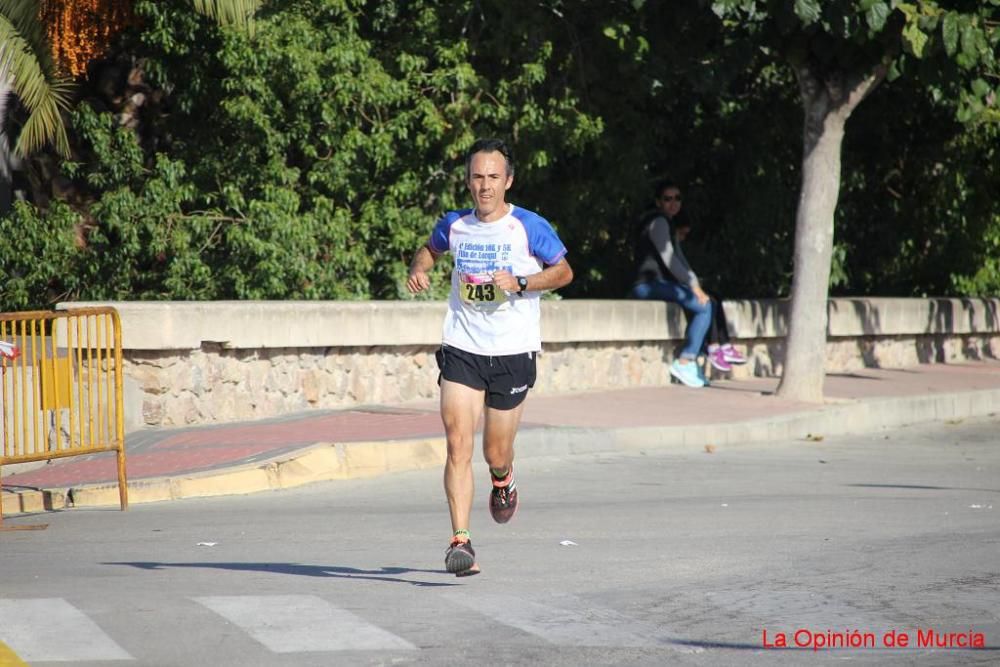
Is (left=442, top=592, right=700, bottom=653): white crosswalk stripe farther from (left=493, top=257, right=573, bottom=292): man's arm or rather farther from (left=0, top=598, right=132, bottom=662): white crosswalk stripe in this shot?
(left=0, top=598, right=132, bottom=662): white crosswalk stripe

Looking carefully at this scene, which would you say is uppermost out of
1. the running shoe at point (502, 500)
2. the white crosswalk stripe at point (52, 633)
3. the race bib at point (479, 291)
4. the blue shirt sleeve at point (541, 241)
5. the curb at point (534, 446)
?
the blue shirt sleeve at point (541, 241)

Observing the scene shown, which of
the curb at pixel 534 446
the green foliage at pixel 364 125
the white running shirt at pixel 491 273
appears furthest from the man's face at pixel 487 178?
the green foliage at pixel 364 125

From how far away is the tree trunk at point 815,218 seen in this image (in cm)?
1523

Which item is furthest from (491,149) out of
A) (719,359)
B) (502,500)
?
(719,359)

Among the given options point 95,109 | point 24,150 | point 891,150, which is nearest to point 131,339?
point 24,150

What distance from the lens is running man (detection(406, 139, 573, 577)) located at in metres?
7.37

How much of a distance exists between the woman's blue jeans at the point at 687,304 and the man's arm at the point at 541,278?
29.8ft

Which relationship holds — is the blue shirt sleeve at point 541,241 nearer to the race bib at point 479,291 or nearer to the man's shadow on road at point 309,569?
the race bib at point 479,291

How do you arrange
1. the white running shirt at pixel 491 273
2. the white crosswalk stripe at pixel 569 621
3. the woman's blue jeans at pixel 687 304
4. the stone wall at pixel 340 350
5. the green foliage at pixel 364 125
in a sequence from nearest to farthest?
the white crosswalk stripe at pixel 569 621 → the white running shirt at pixel 491 273 → the stone wall at pixel 340 350 → the green foliage at pixel 364 125 → the woman's blue jeans at pixel 687 304

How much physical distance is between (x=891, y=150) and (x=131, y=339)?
12009 mm

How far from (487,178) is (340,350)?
21.8ft

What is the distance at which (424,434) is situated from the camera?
12.1 metres

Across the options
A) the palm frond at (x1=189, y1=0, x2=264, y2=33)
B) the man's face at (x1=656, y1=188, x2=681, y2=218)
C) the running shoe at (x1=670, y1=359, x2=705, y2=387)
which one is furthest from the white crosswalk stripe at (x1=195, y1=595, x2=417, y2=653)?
the running shoe at (x1=670, y1=359, x2=705, y2=387)

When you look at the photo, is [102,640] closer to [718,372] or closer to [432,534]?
[432,534]
